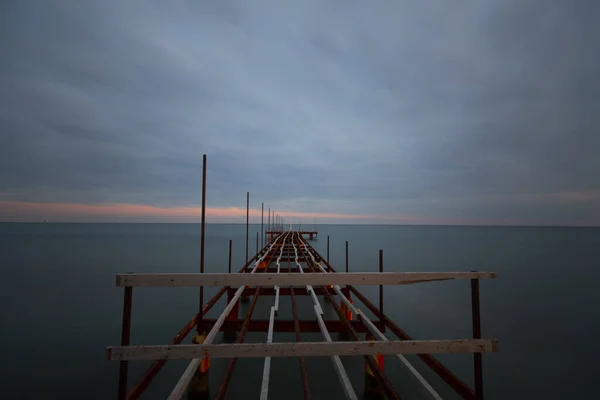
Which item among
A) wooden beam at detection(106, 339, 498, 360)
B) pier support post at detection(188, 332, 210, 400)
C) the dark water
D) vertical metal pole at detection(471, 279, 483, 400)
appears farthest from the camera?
the dark water

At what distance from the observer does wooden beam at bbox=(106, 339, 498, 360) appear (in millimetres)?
2320

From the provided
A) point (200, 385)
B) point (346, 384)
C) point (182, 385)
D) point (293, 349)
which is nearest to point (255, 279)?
point (293, 349)

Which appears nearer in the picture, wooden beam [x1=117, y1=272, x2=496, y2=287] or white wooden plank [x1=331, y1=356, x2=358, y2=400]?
wooden beam [x1=117, y1=272, x2=496, y2=287]

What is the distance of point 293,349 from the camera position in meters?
2.49

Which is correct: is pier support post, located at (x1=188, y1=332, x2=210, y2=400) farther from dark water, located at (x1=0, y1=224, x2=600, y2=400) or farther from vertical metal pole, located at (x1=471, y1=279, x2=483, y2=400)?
vertical metal pole, located at (x1=471, y1=279, x2=483, y2=400)

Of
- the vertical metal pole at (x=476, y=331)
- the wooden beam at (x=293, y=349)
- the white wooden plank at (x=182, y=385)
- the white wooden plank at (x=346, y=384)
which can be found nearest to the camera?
the wooden beam at (x=293, y=349)

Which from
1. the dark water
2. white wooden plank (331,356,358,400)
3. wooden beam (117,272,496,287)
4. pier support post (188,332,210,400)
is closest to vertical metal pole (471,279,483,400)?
wooden beam (117,272,496,287)

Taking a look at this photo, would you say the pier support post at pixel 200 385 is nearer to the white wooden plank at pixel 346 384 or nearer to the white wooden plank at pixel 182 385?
the white wooden plank at pixel 182 385

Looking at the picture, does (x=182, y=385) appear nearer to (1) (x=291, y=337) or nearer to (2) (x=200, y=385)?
(2) (x=200, y=385)

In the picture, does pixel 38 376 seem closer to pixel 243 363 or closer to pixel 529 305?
pixel 243 363

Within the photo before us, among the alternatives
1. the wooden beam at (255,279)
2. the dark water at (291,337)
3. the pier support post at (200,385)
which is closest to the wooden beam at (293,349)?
the wooden beam at (255,279)

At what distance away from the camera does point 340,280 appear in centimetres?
252

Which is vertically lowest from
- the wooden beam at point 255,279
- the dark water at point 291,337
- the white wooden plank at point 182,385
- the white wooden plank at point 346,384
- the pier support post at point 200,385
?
the dark water at point 291,337

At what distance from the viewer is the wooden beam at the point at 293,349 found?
7.61ft
